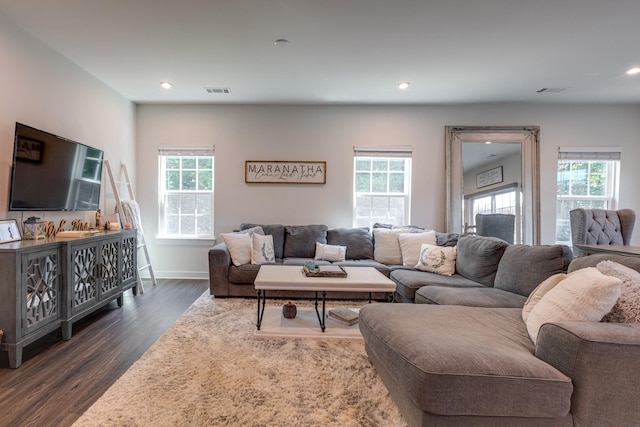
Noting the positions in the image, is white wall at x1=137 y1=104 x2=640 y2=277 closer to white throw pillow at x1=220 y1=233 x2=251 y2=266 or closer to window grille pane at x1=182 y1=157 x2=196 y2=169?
window grille pane at x1=182 y1=157 x2=196 y2=169

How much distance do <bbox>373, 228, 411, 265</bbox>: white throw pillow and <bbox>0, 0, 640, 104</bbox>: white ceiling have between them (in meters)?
1.80

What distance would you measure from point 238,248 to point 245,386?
1827mm

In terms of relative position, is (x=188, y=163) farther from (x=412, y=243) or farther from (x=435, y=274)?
(x=435, y=274)

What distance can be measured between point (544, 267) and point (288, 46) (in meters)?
2.82

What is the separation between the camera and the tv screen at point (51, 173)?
238cm

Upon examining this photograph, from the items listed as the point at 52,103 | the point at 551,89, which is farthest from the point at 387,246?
the point at 52,103

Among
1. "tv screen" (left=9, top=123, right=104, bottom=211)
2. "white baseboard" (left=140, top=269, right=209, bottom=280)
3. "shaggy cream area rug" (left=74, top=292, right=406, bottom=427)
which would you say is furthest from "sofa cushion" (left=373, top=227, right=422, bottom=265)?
"tv screen" (left=9, top=123, right=104, bottom=211)

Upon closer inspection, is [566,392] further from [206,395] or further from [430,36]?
[430,36]

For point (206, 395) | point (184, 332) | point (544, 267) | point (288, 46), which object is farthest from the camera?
point (288, 46)

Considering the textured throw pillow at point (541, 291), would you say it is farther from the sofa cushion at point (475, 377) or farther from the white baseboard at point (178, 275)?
the white baseboard at point (178, 275)

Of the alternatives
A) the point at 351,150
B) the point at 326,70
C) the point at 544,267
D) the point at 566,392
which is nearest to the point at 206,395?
the point at 566,392

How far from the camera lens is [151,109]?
4.25 m

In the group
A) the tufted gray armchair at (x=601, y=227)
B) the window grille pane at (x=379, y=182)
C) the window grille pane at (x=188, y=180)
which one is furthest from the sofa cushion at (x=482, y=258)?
the window grille pane at (x=188, y=180)

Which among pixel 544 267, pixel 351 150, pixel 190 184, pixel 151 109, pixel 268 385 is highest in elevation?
pixel 151 109
